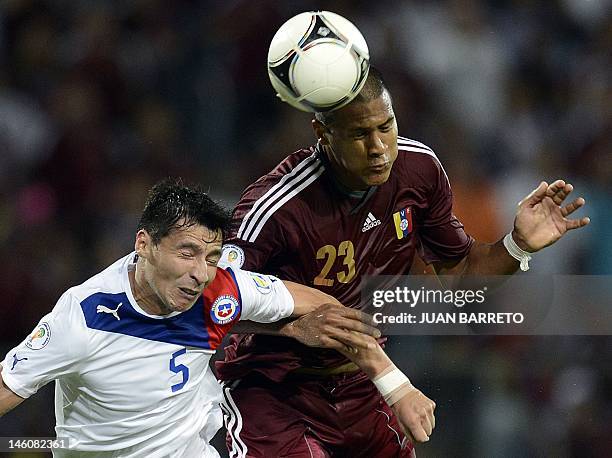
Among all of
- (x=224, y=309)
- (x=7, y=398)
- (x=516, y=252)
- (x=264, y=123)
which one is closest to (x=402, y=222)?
(x=516, y=252)

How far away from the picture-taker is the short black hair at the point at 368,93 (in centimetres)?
384

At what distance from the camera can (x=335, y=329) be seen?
12.2 feet

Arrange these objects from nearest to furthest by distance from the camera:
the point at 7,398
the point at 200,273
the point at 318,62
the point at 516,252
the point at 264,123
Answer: the point at 7,398 < the point at 200,273 < the point at 318,62 < the point at 516,252 < the point at 264,123

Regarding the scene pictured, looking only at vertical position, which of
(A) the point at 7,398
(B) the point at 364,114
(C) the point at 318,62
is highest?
(C) the point at 318,62

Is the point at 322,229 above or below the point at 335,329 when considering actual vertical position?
above

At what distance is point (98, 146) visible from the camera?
7277 millimetres

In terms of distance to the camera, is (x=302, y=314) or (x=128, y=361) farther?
(x=302, y=314)

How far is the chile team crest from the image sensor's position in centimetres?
370

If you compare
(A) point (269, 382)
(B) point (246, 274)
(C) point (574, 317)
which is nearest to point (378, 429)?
(A) point (269, 382)

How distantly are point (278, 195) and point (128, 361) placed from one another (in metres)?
0.85

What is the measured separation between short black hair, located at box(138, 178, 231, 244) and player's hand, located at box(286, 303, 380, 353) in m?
0.46

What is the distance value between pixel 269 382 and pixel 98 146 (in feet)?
11.6

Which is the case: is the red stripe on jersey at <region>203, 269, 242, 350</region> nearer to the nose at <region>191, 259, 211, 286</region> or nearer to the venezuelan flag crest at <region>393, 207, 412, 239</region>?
the nose at <region>191, 259, 211, 286</region>

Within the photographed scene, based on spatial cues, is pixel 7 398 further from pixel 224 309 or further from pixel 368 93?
pixel 368 93
